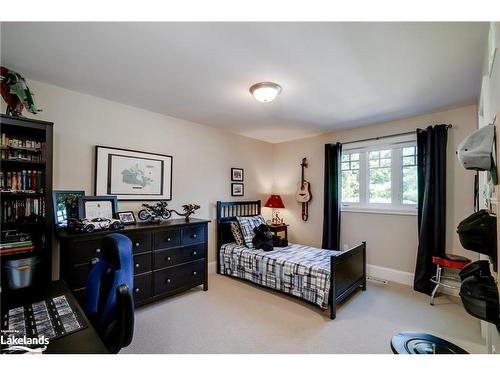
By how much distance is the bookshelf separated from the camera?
77.0 inches

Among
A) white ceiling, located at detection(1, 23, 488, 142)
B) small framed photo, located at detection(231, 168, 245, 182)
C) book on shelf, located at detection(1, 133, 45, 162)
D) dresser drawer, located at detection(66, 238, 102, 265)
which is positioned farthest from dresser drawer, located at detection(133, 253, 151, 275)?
small framed photo, located at detection(231, 168, 245, 182)

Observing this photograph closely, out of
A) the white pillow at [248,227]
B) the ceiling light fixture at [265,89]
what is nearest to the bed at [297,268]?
the white pillow at [248,227]

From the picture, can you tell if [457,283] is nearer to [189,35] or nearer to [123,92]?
[189,35]

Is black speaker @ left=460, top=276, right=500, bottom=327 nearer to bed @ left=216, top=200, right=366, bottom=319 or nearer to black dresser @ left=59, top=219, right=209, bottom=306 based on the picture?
bed @ left=216, top=200, right=366, bottom=319

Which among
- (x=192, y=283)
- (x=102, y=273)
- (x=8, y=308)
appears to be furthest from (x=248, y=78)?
(x=192, y=283)

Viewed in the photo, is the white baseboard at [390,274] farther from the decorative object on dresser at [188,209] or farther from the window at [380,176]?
the decorative object on dresser at [188,209]

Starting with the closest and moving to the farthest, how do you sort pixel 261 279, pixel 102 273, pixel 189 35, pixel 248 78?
1. pixel 102 273
2. pixel 189 35
3. pixel 248 78
4. pixel 261 279

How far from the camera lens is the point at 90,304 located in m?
1.35

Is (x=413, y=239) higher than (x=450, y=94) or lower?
lower

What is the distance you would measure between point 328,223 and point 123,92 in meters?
3.45

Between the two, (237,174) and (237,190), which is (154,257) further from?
(237,174)

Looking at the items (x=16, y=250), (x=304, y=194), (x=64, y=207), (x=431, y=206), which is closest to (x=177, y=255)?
(x=64, y=207)

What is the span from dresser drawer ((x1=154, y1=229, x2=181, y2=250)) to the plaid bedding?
101 centimetres
